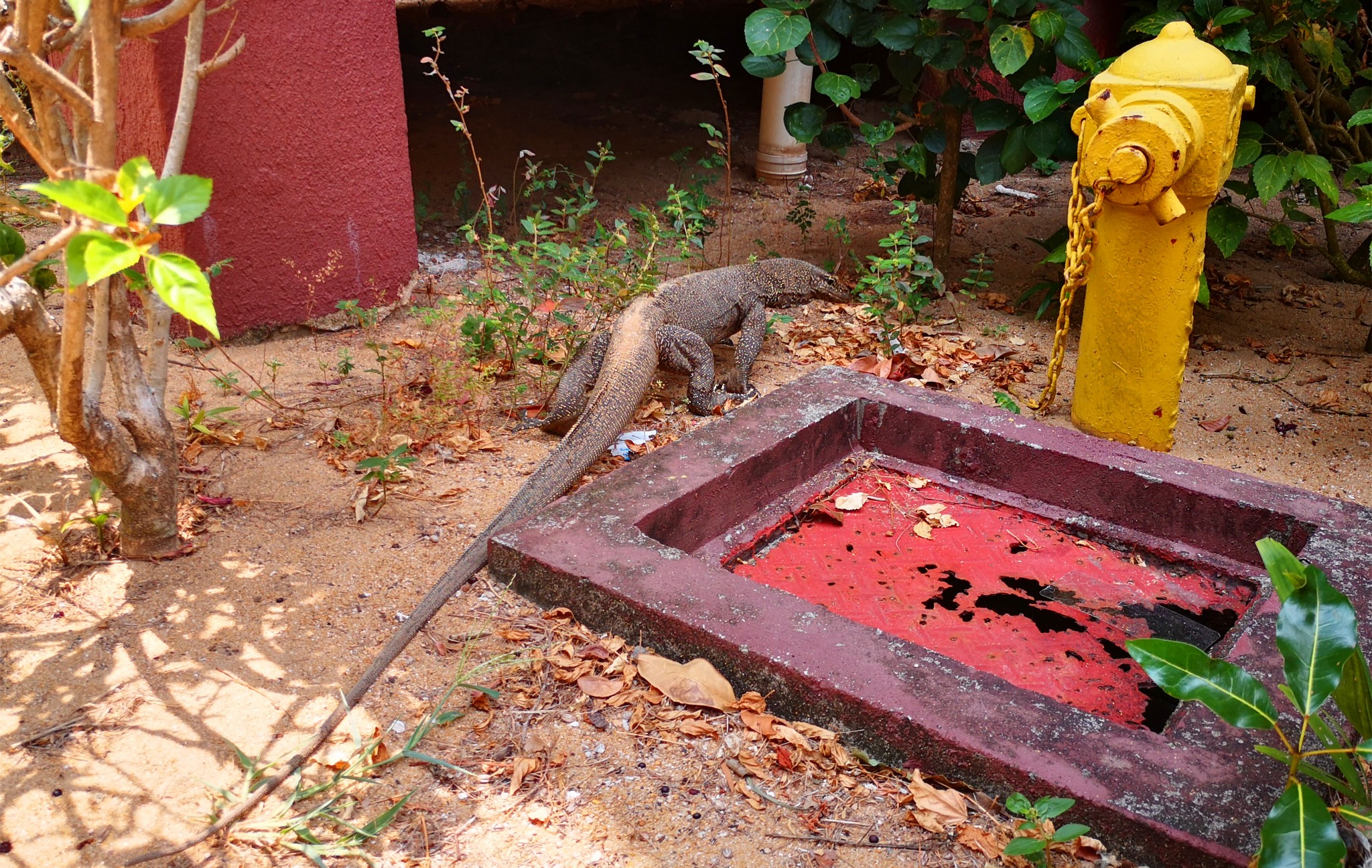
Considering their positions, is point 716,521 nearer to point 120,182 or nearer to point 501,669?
point 501,669

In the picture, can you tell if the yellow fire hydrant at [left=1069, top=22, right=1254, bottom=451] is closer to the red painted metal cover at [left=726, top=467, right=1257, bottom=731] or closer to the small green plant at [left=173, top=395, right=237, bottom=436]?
the red painted metal cover at [left=726, top=467, right=1257, bottom=731]

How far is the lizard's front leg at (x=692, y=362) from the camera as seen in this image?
14.9 feet

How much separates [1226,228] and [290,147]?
4.19m

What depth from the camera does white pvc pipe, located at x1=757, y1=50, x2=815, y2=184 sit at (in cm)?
783

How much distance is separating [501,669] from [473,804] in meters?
0.45

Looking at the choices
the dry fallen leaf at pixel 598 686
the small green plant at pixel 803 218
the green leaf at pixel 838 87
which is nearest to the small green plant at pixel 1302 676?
the dry fallen leaf at pixel 598 686

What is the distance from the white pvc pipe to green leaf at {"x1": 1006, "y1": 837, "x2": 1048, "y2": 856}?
6532mm

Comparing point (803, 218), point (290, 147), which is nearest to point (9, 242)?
point (290, 147)

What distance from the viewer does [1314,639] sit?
1810mm

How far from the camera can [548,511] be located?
2.99 meters

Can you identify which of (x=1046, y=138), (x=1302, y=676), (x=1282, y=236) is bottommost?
(x=1302, y=676)

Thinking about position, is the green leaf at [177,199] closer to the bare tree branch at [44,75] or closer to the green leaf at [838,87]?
the bare tree branch at [44,75]

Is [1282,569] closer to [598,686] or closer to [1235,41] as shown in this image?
[598,686]

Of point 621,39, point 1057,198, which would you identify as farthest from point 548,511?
point 621,39
